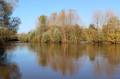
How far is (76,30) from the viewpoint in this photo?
35.4m

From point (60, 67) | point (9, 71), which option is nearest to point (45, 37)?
point (60, 67)

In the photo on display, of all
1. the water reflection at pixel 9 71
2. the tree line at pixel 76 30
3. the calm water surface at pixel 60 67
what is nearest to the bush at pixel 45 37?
the tree line at pixel 76 30

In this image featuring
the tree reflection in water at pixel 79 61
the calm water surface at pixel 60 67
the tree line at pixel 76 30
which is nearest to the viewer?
the calm water surface at pixel 60 67

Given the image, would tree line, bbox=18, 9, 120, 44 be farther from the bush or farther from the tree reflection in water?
the tree reflection in water

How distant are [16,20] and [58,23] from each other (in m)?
21.6

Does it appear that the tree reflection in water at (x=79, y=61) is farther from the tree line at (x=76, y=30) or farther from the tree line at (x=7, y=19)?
the tree line at (x=76, y=30)

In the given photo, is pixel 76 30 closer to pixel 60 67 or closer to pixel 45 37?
pixel 45 37

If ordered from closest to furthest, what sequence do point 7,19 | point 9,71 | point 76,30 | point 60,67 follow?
point 9,71
point 60,67
point 7,19
point 76,30

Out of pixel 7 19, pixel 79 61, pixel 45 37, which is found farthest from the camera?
pixel 45 37

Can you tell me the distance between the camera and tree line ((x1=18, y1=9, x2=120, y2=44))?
108 feet

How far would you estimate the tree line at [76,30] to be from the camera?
1294 inches

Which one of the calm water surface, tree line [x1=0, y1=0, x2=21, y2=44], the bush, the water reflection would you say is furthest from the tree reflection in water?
the bush

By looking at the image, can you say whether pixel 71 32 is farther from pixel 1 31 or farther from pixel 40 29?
pixel 1 31

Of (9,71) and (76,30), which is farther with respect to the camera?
(76,30)
